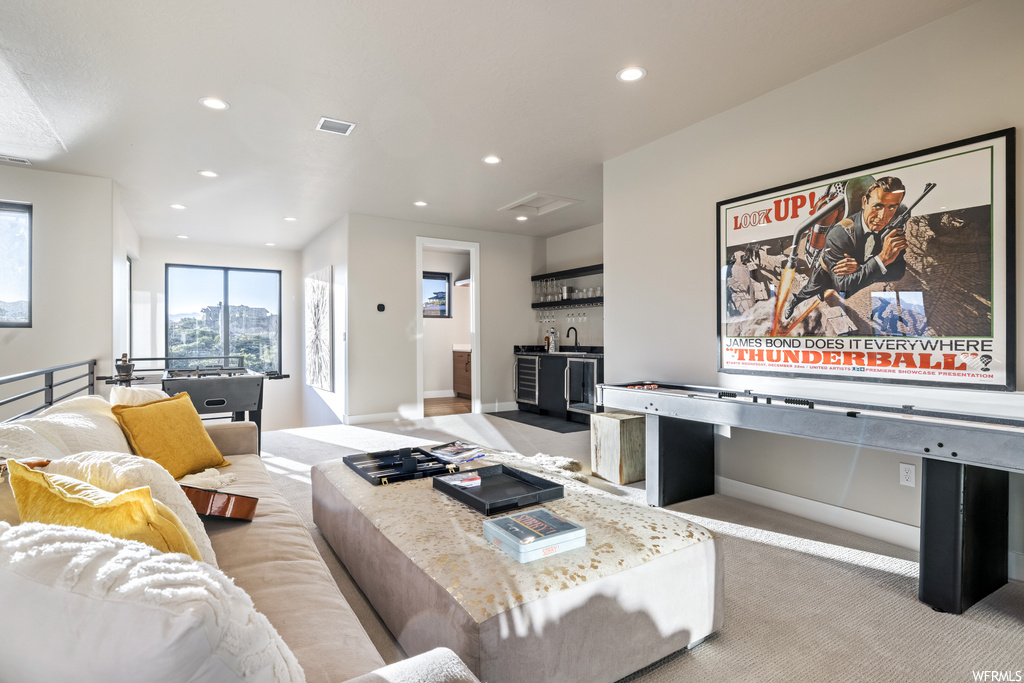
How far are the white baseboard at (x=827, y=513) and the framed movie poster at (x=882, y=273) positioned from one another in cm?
74

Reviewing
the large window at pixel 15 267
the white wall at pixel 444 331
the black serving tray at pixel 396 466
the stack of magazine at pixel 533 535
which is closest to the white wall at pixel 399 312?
the white wall at pixel 444 331

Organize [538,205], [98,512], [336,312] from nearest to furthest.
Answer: [98,512]
[538,205]
[336,312]

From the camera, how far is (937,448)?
6.45ft

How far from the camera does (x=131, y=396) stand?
103 inches

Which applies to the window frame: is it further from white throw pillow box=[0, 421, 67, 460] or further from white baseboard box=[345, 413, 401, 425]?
white throw pillow box=[0, 421, 67, 460]

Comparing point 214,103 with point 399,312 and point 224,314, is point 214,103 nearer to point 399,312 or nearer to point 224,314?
point 399,312

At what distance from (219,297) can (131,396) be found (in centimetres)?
619

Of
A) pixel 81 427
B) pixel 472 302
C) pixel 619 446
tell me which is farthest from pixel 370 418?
pixel 81 427

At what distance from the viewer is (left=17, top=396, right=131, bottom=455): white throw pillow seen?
1670 millimetres

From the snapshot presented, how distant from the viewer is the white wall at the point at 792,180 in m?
2.36

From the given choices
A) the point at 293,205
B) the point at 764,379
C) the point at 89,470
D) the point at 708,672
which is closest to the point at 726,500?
the point at 764,379

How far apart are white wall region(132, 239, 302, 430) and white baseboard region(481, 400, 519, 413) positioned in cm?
348

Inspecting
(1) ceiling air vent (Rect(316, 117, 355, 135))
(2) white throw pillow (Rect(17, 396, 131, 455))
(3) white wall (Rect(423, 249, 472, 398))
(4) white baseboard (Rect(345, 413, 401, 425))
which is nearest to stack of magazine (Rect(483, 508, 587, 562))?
(2) white throw pillow (Rect(17, 396, 131, 455))

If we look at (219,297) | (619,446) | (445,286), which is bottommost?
(619,446)
